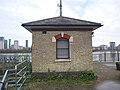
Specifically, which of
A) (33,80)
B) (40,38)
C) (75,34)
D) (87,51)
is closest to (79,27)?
(75,34)

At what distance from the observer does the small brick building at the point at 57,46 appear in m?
16.1

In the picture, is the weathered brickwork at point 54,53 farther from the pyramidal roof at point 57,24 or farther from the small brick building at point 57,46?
the pyramidal roof at point 57,24

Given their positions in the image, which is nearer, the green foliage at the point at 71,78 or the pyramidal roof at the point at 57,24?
the green foliage at the point at 71,78

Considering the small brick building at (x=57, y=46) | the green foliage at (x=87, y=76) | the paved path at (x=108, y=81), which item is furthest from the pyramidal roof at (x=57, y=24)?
the paved path at (x=108, y=81)

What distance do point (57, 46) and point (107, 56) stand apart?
20.6 m

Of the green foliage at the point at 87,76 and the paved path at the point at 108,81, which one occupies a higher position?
the green foliage at the point at 87,76

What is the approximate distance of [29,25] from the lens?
15.8 meters

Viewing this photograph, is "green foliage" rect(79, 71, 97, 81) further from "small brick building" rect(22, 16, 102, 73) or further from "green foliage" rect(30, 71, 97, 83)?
"small brick building" rect(22, 16, 102, 73)

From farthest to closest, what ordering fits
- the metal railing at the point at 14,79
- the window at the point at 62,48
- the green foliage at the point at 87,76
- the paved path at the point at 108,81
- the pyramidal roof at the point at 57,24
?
the window at the point at 62,48 < the pyramidal roof at the point at 57,24 < the green foliage at the point at 87,76 < the paved path at the point at 108,81 < the metal railing at the point at 14,79

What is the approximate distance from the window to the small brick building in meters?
0.09

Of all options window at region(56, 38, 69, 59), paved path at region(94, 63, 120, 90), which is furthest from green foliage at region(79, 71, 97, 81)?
window at region(56, 38, 69, 59)

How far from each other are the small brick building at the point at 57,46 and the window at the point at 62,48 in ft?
0.28

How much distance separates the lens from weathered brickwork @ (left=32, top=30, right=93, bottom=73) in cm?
1611

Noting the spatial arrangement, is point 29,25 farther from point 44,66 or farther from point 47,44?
point 44,66
